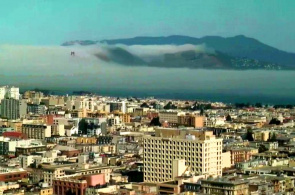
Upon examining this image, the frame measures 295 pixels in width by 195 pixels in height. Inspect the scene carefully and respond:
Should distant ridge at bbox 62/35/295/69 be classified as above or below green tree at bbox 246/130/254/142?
above

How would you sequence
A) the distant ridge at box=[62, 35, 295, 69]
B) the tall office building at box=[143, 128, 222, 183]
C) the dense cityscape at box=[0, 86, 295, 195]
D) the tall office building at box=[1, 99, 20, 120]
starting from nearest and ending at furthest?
the dense cityscape at box=[0, 86, 295, 195] → the tall office building at box=[143, 128, 222, 183] → the tall office building at box=[1, 99, 20, 120] → the distant ridge at box=[62, 35, 295, 69]

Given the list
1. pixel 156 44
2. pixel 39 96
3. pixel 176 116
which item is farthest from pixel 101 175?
pixel 156 44

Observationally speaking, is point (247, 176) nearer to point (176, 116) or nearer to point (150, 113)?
point (176, 116)

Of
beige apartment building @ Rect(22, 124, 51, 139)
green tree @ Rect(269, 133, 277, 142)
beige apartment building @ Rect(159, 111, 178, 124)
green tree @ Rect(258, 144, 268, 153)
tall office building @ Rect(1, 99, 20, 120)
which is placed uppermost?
tall office building @ Rect(1, 99, 20, 120)

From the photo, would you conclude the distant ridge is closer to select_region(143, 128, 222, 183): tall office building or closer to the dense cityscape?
the dense cityscape

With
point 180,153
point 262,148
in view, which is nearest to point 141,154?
point 262,148

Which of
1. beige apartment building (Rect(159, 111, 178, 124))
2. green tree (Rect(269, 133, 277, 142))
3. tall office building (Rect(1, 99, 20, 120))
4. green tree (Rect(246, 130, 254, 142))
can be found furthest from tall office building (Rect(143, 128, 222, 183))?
tall office building (Rect(1, 99, 20, 120))

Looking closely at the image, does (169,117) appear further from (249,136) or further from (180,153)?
(180,153)
